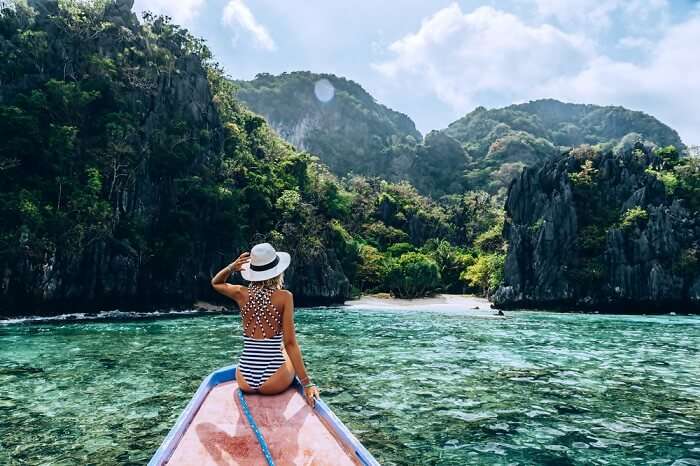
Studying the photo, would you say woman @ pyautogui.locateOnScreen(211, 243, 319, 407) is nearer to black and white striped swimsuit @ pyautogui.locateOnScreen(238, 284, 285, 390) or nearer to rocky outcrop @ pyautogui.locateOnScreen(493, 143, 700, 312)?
black and white striped swimsuit @ pyautogui.locateOnScreen(238, 284, 285, 390)

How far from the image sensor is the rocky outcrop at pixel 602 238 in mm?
47469

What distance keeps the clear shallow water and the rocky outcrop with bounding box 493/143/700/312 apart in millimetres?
31371

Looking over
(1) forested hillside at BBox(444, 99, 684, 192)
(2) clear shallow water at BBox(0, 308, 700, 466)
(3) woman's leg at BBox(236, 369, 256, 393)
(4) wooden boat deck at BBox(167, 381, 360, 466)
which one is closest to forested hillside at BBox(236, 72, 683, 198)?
(1) forested hillside at BBox(444, 99, 684, 192)

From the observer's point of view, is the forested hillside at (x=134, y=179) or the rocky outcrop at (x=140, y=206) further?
the forested hillside at (x=134, y=179)

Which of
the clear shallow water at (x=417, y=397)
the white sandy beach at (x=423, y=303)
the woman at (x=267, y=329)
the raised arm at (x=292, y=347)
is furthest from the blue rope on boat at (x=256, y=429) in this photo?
the white sandy beach at (x=423, y=303)

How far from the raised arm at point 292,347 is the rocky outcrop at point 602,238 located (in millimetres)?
50921

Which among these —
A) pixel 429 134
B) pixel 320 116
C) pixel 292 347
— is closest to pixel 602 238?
pixel 292 347

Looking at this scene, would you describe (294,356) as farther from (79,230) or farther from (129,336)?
(79,230)

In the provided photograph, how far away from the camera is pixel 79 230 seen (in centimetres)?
3281

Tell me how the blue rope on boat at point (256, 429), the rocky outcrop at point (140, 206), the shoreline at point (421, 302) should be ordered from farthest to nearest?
the shoreline at point (421, 302) → the rocky outcrop at point (140, 206) → the blue rope on boat at point (256, 429)

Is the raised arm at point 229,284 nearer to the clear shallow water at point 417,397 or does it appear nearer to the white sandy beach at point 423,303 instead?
the clear shallow water at point 417,397

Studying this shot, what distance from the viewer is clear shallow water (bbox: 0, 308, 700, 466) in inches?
274

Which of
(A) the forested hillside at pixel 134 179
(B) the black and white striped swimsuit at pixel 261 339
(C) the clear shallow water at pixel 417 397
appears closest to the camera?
(B) the black and white striped swimsuit at pixel 261 339

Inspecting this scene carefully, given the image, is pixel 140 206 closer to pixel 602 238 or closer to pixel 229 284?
pixel 229 284
